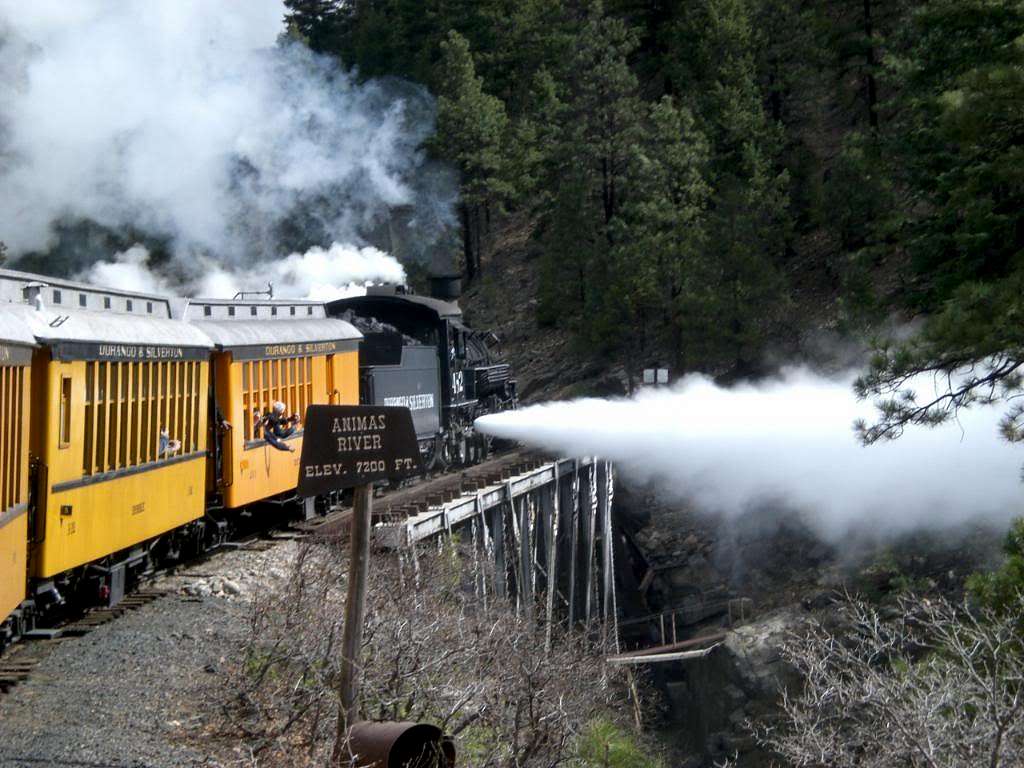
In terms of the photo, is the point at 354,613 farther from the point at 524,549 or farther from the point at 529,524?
the point at 529,524

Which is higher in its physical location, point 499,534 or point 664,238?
point 664,238

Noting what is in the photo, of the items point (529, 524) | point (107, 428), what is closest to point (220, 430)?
point (107, 428)

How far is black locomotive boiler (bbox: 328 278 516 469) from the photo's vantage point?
18.7 meters

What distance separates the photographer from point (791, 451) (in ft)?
83.6

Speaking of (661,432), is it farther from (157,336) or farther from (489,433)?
(157,336)

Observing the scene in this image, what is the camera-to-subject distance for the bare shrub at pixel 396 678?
8555mm

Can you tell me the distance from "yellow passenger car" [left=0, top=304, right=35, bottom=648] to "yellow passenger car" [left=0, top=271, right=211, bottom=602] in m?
0.42

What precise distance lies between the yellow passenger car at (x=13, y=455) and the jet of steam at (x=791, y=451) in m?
15.5

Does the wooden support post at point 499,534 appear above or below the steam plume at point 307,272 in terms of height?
below

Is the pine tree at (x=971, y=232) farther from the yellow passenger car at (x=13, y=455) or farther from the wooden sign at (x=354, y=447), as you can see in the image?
the yellow passenger car at (x=13, y=455)

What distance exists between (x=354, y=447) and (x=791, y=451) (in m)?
20.0

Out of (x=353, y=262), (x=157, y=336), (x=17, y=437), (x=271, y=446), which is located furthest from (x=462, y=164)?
(x=17, y=437)

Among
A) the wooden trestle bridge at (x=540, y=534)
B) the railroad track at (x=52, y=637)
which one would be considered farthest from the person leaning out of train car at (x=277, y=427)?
the railroad track at (x=52, y=637)

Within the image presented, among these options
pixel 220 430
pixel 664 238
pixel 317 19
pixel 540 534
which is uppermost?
pixel 317 19
